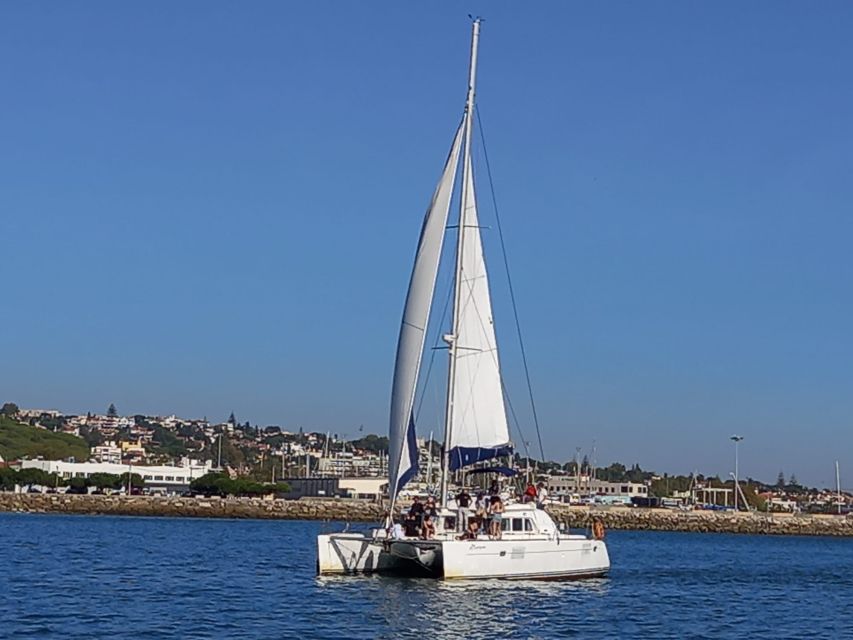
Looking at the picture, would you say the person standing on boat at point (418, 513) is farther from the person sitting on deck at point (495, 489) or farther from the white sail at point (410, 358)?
→ the person sitting on deck at point (495, 489)

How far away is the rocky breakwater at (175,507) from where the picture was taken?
400 ft

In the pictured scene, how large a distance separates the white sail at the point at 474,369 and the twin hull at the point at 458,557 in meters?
3.49

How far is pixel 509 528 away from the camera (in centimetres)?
3850

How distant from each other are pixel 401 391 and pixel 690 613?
9.93 metres

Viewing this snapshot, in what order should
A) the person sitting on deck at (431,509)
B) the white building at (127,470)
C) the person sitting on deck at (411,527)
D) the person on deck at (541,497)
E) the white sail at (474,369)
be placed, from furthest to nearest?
1. the white building at (127,470)
2. the person on deck at (541,497)
3. the white sail at (474,369)
4. the person sitting on deck at (411,527)
5. the person sitting on deck at (431,509)

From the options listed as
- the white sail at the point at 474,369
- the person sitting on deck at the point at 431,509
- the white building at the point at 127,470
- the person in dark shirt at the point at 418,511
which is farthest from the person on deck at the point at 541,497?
the white building at the point at 127,470

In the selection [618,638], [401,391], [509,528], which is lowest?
[618,638]

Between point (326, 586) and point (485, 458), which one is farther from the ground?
point (485, 458)

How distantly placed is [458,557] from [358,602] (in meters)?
3.91

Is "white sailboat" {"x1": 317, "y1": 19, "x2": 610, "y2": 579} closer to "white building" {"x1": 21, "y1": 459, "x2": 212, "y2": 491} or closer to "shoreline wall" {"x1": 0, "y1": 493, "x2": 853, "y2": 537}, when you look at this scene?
"shoreline wall" {"x1": 0, "y1": 493, "x2": 853, "y2": 537}

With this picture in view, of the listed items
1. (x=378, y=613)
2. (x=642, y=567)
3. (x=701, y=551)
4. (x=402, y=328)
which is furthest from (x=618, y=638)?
(x=701, y=551)

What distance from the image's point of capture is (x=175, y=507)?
403 feet

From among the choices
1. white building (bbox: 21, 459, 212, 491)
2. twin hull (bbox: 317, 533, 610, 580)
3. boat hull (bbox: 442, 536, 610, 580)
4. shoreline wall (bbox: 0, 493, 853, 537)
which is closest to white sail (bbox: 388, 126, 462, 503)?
twin hull (bbox: 317, 533, 610, 580)

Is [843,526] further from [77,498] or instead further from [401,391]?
[401,391]
